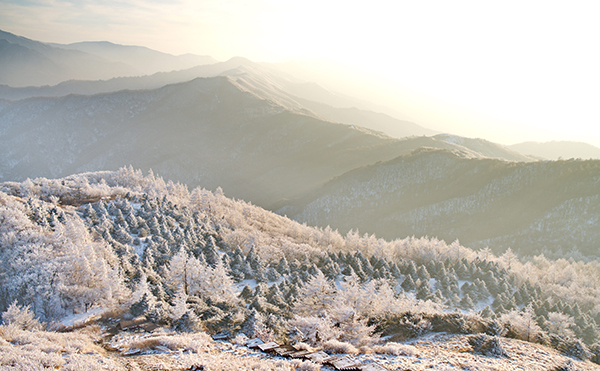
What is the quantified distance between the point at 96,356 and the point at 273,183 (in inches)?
6959

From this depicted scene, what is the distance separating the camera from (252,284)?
47812mm

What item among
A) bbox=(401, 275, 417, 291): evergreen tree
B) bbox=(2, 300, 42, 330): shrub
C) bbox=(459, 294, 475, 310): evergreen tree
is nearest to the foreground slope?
bbox=(459, 294, 475, 310): evergreen tree

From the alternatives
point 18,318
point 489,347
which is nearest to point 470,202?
point 489,347

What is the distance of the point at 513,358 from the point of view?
22172 millimetres

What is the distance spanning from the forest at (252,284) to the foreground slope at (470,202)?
78.5ft

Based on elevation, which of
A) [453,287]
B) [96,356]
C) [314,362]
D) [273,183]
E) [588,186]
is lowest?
[273,183]

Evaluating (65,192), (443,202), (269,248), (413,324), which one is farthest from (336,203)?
(413,324)

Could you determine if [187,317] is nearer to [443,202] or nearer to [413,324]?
[413,324]

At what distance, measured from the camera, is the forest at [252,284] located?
89.6 feet

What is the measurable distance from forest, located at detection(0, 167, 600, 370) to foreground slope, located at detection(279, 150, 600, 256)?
23942 mm

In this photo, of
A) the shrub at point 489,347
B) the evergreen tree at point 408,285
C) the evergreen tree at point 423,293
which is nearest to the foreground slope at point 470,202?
the evergreen tree at point 408,285

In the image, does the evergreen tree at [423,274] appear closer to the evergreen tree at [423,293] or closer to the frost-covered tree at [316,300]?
the evergreen tree at [423,293]

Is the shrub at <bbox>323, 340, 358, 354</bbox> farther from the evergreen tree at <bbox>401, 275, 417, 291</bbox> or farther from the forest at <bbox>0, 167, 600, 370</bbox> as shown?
the evergreen tree at <bbox>401, 275, 417, 291</bbox>

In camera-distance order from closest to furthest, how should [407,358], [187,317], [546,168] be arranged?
[407,358] → [187,317] → [546,168]
